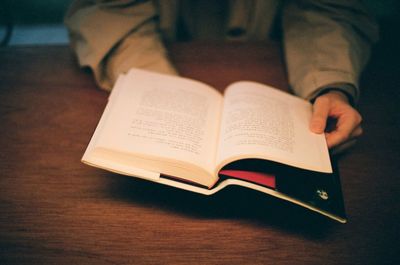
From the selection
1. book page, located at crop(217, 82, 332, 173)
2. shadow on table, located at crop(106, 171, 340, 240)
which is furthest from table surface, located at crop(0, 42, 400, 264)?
book page, located at crop(217, 82, 332, 173)

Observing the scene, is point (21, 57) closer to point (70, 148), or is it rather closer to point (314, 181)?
point (70, 148)

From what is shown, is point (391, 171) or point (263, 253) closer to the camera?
point (263, 253)

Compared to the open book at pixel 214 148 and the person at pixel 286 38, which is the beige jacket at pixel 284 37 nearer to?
the person at pixel 286 38

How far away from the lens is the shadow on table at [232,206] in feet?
1.64

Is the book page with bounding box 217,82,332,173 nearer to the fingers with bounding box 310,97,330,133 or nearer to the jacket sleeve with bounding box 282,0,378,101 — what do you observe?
the fingers with bounding box 310,97,330,133

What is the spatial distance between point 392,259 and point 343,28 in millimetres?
589

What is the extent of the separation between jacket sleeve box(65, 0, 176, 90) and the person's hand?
38cm

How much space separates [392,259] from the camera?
0.47 metres

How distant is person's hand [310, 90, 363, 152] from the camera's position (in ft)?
1.78

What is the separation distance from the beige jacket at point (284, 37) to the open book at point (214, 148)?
7.6 inches

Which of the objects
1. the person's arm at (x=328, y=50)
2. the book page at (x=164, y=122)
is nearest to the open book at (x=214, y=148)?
the book page at (x=164, y=122)

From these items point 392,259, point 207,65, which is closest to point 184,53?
point 207,65

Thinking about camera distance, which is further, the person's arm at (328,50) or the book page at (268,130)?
the person's arm at (328,50)

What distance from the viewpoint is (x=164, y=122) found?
1.65 feet
